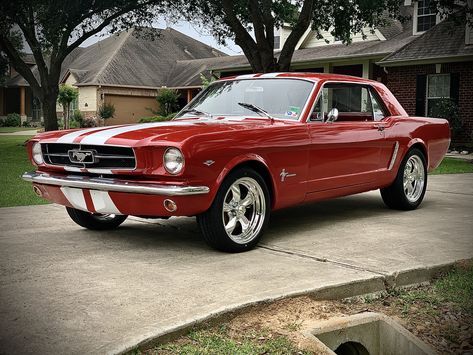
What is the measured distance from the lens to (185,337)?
317cm

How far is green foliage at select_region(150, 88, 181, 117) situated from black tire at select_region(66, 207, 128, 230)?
31.8 m

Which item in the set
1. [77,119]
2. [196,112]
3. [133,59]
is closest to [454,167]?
[196,112]

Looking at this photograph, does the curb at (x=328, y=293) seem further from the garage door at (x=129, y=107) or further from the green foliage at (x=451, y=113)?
the garage door at (x=129, y=107)

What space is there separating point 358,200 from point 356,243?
2811mm

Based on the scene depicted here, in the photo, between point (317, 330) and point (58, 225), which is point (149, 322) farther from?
point (58, 225)

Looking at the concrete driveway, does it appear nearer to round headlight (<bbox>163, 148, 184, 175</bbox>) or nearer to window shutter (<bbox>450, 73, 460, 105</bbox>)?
round headlight (<bbox>163, 148, 184, 175</bbox>)

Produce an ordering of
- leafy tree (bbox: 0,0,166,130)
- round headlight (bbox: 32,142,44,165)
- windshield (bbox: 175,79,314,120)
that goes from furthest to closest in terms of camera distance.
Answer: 1. leafy tree (bbox: 0,0,166,130)
2. windshield (bbox: 175,79,314,120)
3. round headlight (bbox: 32,142,44,165)

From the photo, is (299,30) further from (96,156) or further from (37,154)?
(96,156)

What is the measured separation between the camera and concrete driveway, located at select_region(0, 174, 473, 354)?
323cm

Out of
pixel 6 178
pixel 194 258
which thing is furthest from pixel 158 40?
pixel 194 258

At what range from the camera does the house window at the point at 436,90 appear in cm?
1984

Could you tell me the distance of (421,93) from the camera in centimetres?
2033

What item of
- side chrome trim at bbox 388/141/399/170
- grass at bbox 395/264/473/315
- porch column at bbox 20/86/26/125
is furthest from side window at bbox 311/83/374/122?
porch column at bbox 20/86/26/125

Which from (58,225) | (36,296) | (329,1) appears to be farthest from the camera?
(329,1)
